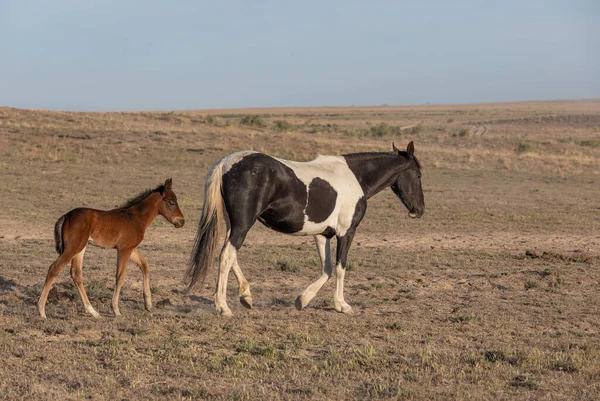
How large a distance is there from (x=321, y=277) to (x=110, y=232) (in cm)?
255

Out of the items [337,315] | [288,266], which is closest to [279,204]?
[337,315]

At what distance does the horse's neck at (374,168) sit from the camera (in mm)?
9711

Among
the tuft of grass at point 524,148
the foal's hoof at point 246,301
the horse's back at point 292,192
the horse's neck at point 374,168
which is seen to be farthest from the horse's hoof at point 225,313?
the tuft of grass at point 524,148

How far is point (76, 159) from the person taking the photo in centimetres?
2873

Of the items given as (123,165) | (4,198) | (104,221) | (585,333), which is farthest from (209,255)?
(123,165)

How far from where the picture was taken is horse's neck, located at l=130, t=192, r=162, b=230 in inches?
344

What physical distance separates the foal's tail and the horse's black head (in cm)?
261

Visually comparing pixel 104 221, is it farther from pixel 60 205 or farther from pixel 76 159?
pixel 76 159

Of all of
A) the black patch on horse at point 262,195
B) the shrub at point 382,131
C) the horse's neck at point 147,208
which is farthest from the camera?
the shrub at point 382,131

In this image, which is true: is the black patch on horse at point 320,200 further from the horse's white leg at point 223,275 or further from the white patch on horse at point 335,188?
the horse's white leg at point 223,275

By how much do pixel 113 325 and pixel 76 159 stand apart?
21952mm

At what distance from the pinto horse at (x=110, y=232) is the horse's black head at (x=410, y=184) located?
9.88 ft

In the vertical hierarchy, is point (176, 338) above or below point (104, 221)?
below

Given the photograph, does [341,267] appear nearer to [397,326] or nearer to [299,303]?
[299,303]
